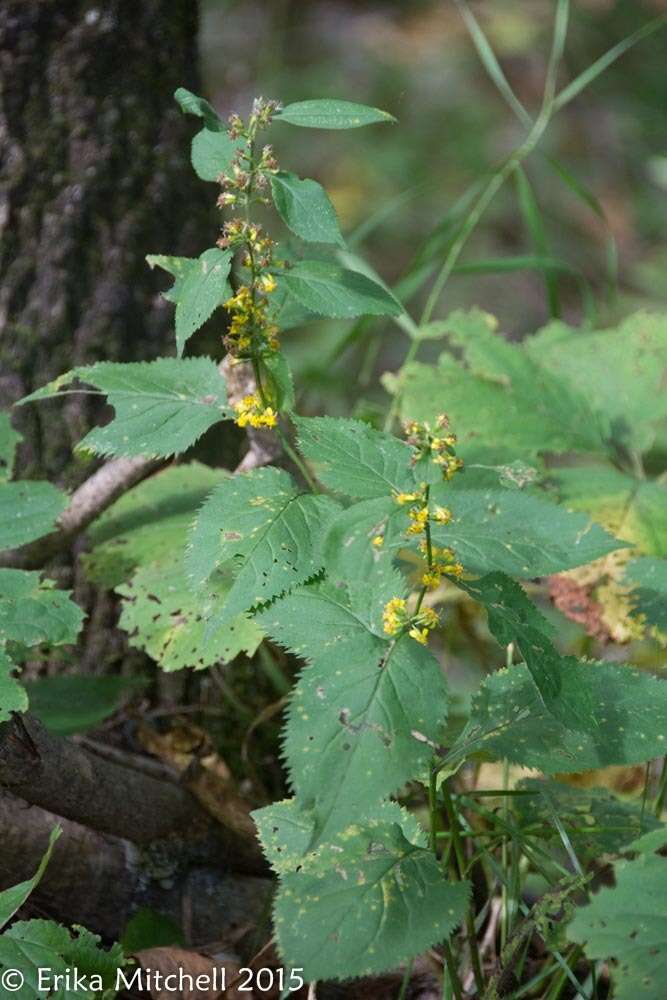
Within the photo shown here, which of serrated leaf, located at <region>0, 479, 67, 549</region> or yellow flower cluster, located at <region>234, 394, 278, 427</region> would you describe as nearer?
yellow flower cluster, located at <region>234, 394, 278, 427</region>

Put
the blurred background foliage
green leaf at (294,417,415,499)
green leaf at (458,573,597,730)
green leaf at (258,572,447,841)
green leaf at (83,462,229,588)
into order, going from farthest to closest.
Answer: the blurred background foliage
green leaf at (83,462,229,588)
green leaf at (294,417,415,499)
green leaf at (458,573,597,730)
green leaf at (258,572,447,841)

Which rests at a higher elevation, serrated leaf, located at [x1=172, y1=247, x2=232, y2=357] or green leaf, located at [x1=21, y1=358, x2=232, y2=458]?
serrated leaf, located at [x1=172, y1=247, x2=232, y2=357]

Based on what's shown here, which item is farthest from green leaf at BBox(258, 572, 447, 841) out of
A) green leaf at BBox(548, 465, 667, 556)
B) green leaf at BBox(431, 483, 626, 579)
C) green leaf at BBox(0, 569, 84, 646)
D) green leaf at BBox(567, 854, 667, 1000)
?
green leaf at BBox(548, 465, 667, 556)

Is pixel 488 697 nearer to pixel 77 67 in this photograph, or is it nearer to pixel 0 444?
pixel 0 444

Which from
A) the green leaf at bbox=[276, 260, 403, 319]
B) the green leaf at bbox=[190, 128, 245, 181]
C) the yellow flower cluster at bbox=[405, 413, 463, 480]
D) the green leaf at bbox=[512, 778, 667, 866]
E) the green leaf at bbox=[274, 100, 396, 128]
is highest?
the green leaf at bbox=[274, 100, 396, 128]

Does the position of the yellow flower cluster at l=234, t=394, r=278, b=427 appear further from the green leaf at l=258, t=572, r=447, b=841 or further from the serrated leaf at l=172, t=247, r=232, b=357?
the green leaf at l=258, t=572, r=447, b=841

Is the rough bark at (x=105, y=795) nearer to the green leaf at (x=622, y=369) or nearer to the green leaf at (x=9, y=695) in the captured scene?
the green leaf at (x=9, y=695)

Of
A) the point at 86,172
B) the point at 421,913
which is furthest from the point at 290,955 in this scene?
the point at 86,172
